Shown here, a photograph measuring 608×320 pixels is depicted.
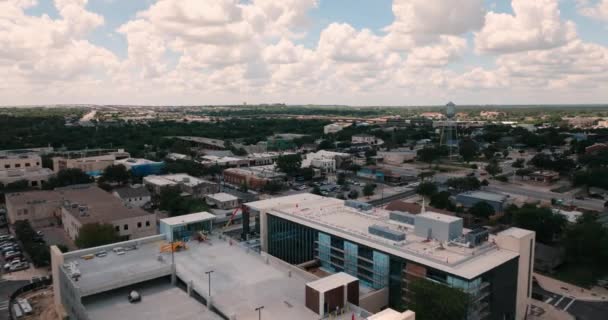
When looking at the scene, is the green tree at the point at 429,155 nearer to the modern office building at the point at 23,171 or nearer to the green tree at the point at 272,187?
the green tree at the point at 272,187

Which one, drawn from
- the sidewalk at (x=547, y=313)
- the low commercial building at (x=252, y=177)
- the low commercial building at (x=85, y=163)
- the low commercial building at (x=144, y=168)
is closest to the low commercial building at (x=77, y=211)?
the low commercial building at (x=85, y=163)

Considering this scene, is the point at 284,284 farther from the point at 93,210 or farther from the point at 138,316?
the point at 93,210

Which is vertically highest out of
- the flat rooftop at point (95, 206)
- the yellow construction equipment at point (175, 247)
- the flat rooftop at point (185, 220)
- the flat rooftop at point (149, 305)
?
the flat rooftop at point (185, 220)

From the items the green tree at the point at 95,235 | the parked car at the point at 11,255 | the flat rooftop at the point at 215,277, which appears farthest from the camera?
the parked car at the point at 11,255

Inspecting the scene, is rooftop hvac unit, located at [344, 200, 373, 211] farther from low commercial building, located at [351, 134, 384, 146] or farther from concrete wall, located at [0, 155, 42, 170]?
low commercial building, located at [351, 134, 384, 146]

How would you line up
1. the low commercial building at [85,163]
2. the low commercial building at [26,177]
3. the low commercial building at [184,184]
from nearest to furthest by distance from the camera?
1. the low commercial building at [184,184]
2. the low commercial building at [26,177]
3. the low commercial building at [85,163]

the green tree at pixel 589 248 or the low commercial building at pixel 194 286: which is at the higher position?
the low commercial building at pixel 194 286

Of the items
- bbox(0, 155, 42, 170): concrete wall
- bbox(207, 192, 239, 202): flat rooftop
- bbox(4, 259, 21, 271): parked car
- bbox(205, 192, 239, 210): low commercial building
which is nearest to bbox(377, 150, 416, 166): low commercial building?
bbox(207, 192, 239, 202): flat rooftop
